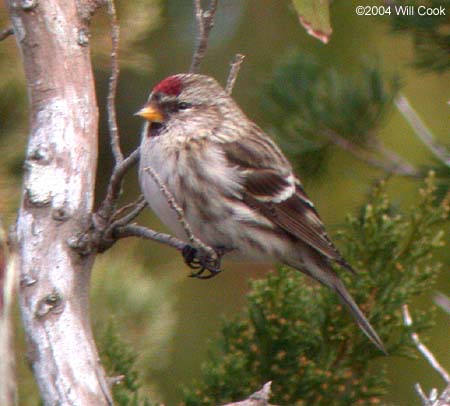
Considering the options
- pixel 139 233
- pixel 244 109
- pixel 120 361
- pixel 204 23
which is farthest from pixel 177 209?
pixel 244 109

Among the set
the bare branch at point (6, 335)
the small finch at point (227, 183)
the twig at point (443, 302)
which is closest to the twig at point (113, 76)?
the small finch at point (227, 183)

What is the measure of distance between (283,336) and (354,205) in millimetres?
1266

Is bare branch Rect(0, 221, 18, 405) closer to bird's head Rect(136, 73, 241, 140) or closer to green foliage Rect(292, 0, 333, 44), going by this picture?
green foliage Rect(292, 0, 333, 44)

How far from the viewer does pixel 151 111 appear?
264 centimetres

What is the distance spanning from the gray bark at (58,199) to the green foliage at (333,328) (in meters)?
0.62

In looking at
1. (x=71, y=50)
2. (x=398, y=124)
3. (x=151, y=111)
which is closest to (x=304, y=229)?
(x=151, y=111)

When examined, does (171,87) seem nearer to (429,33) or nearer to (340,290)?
(340,290)

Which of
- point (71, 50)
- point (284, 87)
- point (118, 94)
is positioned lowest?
point (118, 94)

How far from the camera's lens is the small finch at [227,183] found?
254 centimetres

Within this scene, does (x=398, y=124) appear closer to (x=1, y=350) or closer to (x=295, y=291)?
(x=295, y=291)

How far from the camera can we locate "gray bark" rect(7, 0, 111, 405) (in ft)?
6.09

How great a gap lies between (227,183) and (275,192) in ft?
0.57

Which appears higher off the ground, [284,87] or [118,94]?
[284,87]

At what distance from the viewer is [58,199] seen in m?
2.00
